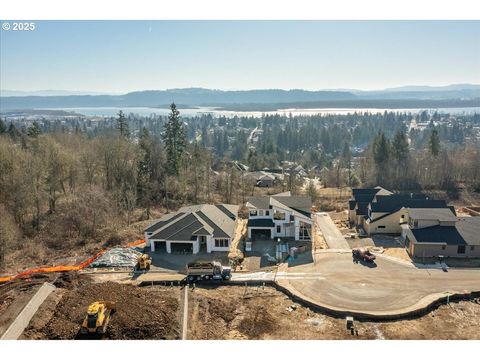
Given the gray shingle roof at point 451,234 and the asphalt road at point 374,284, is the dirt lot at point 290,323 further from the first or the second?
the gray shingle roof at point 451,234

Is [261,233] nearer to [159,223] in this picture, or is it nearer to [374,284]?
[159,223]

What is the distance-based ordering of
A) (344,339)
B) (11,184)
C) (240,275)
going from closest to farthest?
(344,339)
(240,275)
(11,184)

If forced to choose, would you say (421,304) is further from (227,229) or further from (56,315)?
(56,315)

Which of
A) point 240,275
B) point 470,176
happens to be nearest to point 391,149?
point 470,176

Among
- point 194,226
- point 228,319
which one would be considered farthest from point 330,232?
point 228,319

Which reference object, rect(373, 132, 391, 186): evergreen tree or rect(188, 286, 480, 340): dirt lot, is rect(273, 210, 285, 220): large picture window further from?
rect(373, 132, 391, 186): evergreen tree

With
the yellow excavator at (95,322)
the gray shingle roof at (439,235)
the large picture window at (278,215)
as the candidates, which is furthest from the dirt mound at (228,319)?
the gray shingle roof at (439,235)
